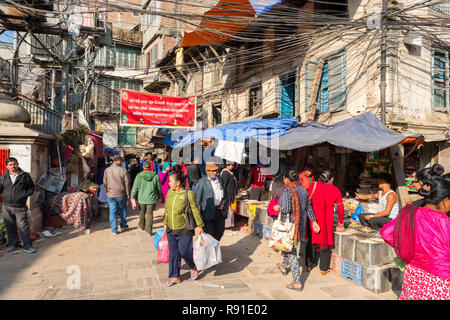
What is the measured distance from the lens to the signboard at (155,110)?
8.65 m

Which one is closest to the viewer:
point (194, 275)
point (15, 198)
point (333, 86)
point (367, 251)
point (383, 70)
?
point (367, 251)

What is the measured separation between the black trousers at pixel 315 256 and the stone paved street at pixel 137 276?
0.15 meters

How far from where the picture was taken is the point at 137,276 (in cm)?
437

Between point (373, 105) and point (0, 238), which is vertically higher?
point (373, 105)

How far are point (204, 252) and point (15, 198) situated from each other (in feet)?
12.2

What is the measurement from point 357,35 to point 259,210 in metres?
5.96

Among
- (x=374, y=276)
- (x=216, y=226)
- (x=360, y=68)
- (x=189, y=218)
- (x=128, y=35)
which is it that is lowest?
(x=374, y=276)

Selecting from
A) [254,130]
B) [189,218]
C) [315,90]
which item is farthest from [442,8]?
[189,218]

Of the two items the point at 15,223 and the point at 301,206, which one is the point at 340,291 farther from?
the point at 15,223

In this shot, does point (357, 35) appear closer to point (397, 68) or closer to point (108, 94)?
point (397, 68)

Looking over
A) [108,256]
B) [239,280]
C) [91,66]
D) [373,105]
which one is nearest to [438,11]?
[373,105]

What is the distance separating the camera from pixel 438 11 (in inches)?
327

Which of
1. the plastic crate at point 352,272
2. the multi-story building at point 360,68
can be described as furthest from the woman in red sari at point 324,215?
the multi-story building at point 360,68

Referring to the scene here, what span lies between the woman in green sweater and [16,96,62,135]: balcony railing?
16.2 feet
